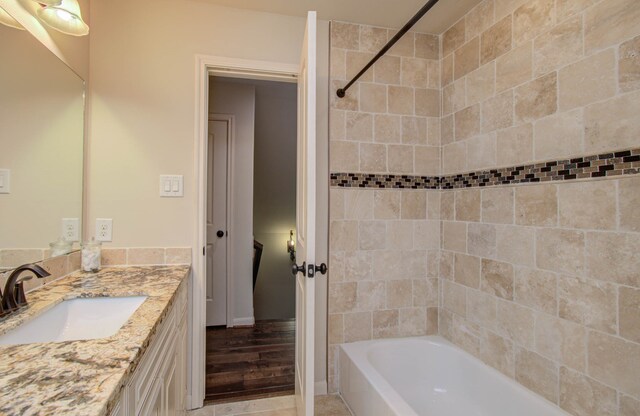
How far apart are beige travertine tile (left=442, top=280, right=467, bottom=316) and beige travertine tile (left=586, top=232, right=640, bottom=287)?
0.80m

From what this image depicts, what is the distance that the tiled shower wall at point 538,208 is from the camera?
1.15 meters

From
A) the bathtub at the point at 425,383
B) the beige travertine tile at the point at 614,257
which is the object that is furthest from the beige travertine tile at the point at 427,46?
the bathtub at the point at 425,383

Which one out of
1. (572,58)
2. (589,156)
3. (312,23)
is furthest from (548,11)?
(312,23)

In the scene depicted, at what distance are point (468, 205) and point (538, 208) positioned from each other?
47cm

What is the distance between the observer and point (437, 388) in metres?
1.94

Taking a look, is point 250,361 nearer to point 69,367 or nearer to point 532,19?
point 69,367

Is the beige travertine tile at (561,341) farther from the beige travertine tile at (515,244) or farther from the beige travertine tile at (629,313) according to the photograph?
the beige travertine tile at (515,244)

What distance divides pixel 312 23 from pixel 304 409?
1.84 m

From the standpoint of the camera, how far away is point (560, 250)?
1362mm

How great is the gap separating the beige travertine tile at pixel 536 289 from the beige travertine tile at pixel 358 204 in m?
0.91

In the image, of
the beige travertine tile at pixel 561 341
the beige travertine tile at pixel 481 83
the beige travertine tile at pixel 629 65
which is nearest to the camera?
the beige travertine tile at pixel 629 65

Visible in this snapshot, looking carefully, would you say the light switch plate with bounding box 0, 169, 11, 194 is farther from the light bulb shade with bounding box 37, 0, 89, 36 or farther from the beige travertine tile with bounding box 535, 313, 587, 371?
the beige travertine tile with bounding box 535, 313, 587, 371

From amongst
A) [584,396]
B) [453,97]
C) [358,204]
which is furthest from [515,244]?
[453,97]

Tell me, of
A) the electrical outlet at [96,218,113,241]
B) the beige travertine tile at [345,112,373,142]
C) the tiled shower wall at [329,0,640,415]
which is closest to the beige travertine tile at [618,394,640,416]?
the tiled shower wall at [329,0,640,415]
